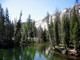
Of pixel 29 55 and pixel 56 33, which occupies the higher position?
pixel 56 33

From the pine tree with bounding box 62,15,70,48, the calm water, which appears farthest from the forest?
the calm water

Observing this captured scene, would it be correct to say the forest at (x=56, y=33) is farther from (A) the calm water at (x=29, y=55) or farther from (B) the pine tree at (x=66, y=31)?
(A) the calm water at (x=29, y=55)

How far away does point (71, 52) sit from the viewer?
2325 inches

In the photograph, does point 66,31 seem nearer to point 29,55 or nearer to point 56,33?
point 56,33

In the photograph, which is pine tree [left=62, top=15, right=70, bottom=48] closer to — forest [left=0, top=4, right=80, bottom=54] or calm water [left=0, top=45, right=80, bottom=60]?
forest [left=0, top=4, right=80, bottom=54]

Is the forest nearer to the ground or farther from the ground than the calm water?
farther from the ground

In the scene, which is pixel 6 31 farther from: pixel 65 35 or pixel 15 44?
pixel 65 35

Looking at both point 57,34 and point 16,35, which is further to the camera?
point 16,35

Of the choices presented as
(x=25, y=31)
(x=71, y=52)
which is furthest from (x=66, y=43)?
(x=25, y=31)

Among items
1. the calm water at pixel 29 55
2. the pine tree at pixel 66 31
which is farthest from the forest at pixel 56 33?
the calm water at pixel 29 55

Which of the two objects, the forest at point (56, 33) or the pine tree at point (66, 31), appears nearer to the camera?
the forest at point (56, 33)

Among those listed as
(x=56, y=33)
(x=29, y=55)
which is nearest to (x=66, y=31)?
(x=56, y=33)

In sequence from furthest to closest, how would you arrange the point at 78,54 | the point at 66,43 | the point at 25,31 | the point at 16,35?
1. the point at 25,31
2. the point at 16,35
3. the point at 66,43
4. the point at 78,54

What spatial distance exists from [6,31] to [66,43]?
1327 inches
